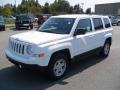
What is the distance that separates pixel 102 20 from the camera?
354 inches

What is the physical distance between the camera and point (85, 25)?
7.71 metres

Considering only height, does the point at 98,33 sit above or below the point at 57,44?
above

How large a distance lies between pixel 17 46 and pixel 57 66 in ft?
4.15

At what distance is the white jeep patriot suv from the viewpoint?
5875 millimetres

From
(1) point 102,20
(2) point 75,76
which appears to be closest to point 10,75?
(2) point 75,76

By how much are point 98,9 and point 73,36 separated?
11270 cm

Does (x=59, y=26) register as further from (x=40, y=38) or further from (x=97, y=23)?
(x=97, y=23)

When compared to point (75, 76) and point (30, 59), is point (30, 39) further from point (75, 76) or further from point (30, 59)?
point (75, 76)

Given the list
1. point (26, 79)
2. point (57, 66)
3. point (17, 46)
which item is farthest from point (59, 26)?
point (26, 79)

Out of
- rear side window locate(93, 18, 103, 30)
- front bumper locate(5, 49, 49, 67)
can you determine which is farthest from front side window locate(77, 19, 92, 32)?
front bumper locate(5, 49, 49, 67)

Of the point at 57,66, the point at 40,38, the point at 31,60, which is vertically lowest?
the point at 57,66

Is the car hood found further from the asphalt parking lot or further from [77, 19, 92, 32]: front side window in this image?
the asphalt parking lot

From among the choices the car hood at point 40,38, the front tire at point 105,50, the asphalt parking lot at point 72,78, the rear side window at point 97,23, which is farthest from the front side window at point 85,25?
the front tire at point 105,50

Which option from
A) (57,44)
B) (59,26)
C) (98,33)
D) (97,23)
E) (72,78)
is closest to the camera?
(57,44)
